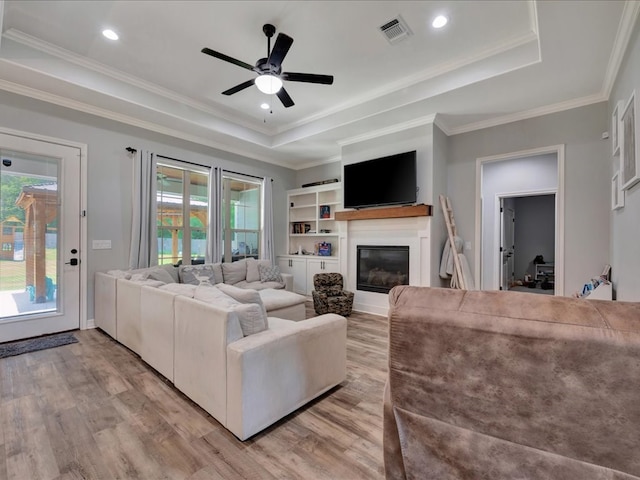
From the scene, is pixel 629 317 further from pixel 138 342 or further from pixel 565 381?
pixel 138 342

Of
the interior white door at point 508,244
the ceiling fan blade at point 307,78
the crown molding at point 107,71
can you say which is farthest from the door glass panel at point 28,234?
the interior white door at point 508,244

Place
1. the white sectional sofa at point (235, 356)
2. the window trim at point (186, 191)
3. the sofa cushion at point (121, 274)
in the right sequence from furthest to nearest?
the window trim at point (186, 191) → the sofa cushion at point (121, 274) → the white sectional sofa at point (235, 356)

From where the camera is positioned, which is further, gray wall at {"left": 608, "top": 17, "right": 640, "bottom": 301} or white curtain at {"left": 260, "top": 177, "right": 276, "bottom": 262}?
white curtain at {"left": 260, "top": 177, "right": 276, "bottom": 262}

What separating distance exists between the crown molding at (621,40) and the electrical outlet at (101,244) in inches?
228

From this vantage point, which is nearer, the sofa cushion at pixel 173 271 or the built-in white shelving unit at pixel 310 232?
the sofa cushion at pixel 173 271

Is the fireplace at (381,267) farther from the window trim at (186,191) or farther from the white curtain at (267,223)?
the window trim at (186,191)

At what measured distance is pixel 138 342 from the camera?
9.58 ft

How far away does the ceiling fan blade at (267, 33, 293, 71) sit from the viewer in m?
2.39

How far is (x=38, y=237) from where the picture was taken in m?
3.56

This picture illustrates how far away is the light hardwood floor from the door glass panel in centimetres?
112

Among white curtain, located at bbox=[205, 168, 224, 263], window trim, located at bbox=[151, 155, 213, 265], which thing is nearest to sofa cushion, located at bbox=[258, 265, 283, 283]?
white curtain, located at bbox=[205, 168, 224, 263]

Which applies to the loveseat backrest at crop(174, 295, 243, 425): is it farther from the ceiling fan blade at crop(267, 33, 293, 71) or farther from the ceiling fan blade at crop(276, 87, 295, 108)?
the ceiling fan blade at crop(276, 87, 295, 108)

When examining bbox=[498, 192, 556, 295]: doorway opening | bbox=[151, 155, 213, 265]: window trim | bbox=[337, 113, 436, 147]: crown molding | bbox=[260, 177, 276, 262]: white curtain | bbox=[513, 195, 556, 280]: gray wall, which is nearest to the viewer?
bbox=[337, 113, 436, 147]: crown molding

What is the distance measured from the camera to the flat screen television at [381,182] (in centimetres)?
434
